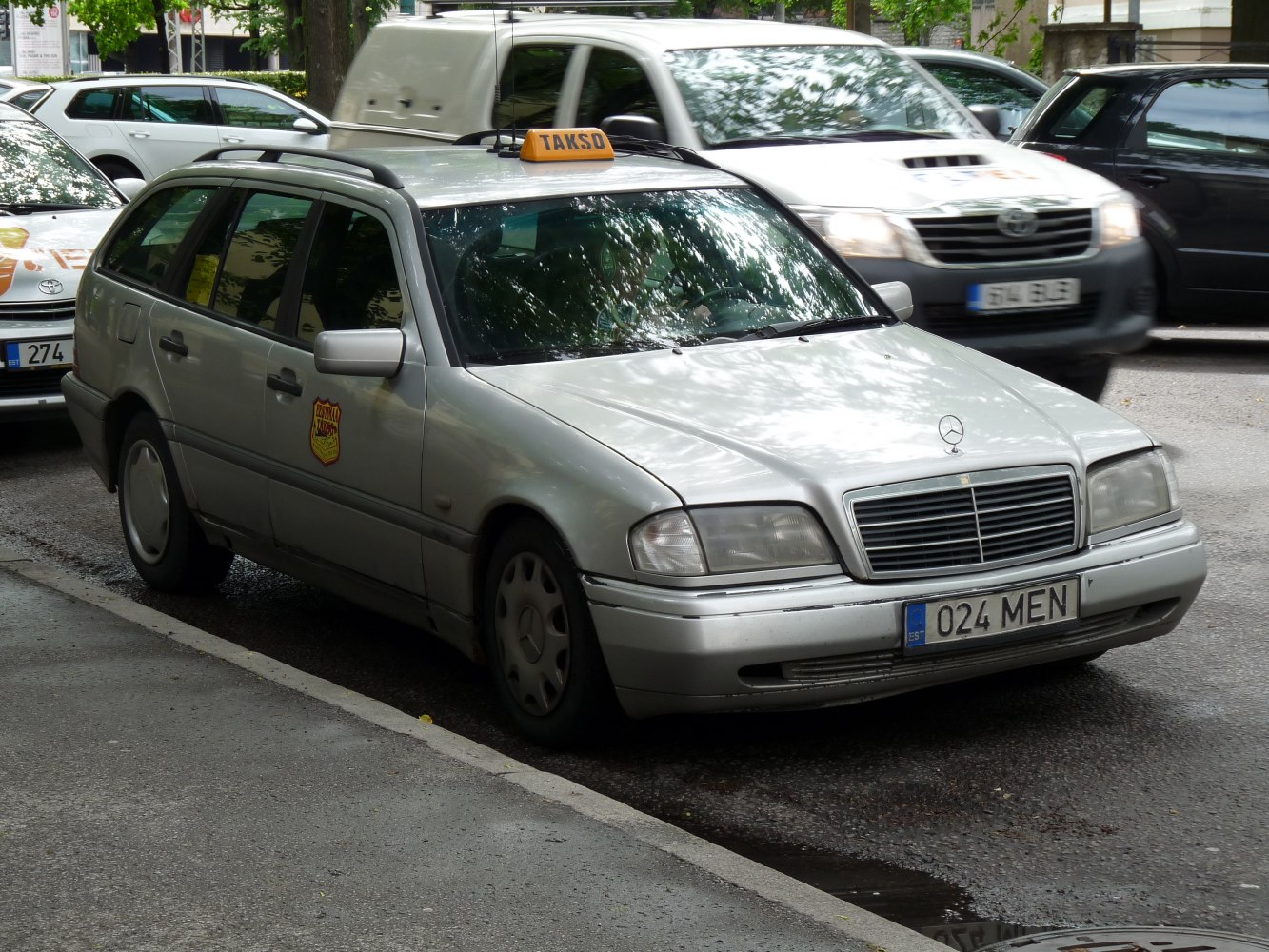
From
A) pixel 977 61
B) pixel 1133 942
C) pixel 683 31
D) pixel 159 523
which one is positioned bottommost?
pixel 1133 942

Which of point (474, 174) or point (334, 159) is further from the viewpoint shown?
point (334, 159)

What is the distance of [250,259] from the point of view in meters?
6.41

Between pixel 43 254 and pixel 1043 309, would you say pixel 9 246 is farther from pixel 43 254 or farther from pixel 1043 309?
pixel 1043 309

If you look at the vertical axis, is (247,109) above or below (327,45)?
below

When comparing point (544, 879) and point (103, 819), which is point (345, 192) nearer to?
point (103, 819)

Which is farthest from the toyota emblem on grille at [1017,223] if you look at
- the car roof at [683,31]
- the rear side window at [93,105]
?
the rear side window at [93,105]

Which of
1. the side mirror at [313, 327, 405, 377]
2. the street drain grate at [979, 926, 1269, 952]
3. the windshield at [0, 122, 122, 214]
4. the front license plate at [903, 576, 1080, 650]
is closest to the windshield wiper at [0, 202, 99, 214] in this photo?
the windshield at [0, 122, 122, 214]

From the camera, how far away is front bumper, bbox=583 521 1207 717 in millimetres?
4602

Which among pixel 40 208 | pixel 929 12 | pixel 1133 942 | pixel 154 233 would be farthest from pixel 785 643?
pixel 929 12

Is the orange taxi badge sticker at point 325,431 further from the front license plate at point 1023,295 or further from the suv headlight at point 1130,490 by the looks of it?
the front license plate at point 1023,295

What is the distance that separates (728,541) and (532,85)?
6.13 m

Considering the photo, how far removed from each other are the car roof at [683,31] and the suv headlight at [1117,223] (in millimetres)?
1474

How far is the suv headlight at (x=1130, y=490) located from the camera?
16.7 feet

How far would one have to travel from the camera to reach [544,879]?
3998mm
